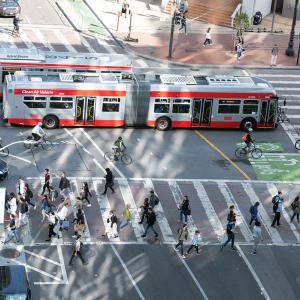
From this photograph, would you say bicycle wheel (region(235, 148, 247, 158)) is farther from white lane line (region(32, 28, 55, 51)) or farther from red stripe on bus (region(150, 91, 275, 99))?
white lane line (region(32, 28, 55, 51))

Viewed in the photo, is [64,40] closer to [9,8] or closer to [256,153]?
[9,8]

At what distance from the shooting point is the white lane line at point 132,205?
38.0m

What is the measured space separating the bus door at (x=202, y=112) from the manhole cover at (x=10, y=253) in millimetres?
17812

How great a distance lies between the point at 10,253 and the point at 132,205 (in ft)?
23.4

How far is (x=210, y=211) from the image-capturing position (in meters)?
40.3

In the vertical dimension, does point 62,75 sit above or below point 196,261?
above

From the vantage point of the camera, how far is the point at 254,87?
50.8 metres

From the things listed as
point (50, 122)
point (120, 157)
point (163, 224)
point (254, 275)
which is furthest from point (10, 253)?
point (50, 122)

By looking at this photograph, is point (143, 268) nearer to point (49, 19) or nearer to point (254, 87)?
point (254, 87)

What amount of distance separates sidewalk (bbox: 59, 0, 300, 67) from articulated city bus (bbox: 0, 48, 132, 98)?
32.1 ft

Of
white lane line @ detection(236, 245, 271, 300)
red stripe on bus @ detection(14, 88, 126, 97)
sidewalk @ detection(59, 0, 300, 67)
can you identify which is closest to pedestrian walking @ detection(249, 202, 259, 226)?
white lane line @ detection(236, 245, 271, 300)

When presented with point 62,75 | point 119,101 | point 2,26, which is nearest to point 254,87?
point 119,101

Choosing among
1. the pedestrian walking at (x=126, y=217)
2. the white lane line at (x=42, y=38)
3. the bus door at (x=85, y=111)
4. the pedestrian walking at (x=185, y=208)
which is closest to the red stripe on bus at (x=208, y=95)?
the bus door at (x=85, y=111)

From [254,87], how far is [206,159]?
22.4 ft
